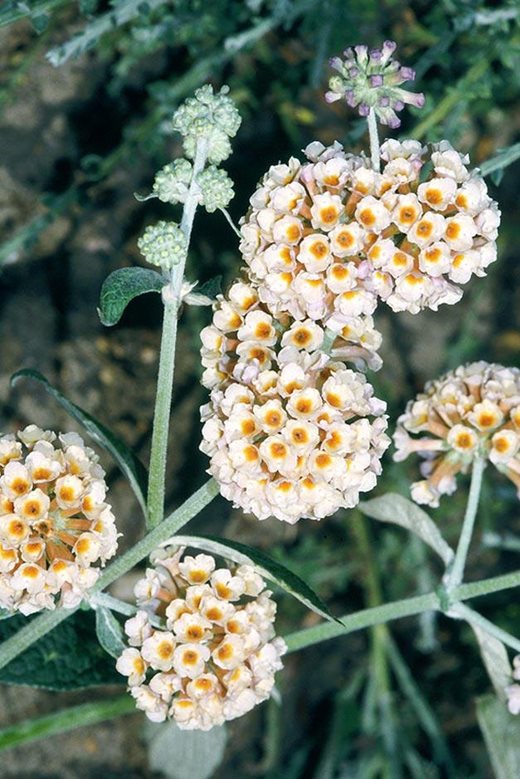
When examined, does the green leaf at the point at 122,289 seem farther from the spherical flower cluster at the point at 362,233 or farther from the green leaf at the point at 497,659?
the green leaf at the point at 497,659

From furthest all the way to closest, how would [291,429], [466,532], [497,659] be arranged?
1. [497,659]
2. [466,532]
3. [291,429]

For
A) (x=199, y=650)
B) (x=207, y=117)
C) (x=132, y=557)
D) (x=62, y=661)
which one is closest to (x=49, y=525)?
(x=132, y=557)

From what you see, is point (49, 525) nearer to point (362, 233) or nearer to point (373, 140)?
point (362, 233)

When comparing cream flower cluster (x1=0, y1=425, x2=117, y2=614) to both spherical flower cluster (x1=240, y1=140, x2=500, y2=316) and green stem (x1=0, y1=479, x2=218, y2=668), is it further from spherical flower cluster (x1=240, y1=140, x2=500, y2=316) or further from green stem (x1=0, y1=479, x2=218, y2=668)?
spherical flower cluster (x1=240, y1=140, x2=500, y2=316)

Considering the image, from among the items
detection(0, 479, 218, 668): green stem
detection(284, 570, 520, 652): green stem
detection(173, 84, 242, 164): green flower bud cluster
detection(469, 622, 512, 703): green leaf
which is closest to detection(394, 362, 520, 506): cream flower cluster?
detection(284, 570, 520, 652): green stem

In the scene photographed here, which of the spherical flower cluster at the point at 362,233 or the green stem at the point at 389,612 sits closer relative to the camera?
the spherical flower cluster at the point at 362,233


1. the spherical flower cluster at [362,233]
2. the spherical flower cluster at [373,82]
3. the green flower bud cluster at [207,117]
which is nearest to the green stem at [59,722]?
the spherical flower cluster at [362,233]

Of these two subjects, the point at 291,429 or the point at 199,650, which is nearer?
the point at 291,429
